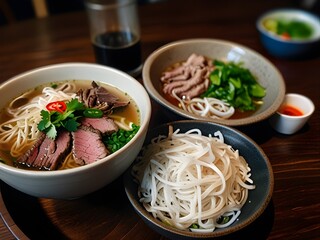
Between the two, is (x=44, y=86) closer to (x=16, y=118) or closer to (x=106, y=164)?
(x=16, y=118)

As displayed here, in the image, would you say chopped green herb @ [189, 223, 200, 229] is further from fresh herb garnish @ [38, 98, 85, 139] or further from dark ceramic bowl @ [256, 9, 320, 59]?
dark ceramic bowl @ [256, 9, 320, 59]

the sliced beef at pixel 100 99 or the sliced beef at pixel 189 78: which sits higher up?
the sliced beef at pixel 100 99

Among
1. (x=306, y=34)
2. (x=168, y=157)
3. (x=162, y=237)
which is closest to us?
(x=162, y=237)

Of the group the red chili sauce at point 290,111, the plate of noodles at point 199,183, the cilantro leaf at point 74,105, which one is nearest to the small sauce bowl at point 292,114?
the red chili sauce at point 290,111

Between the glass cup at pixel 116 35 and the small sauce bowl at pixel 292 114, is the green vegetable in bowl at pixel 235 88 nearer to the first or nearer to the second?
the small sauce bowl at pixel 292 114

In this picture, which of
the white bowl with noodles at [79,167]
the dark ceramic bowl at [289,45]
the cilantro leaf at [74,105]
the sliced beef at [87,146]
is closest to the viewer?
the white bowl with noodles at [79,167]

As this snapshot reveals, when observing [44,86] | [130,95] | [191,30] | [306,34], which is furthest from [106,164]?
[306,34]

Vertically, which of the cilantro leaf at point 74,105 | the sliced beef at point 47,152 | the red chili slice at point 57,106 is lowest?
the sliced beef at point 47,152

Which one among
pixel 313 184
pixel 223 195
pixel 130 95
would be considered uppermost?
pixel 130 95
